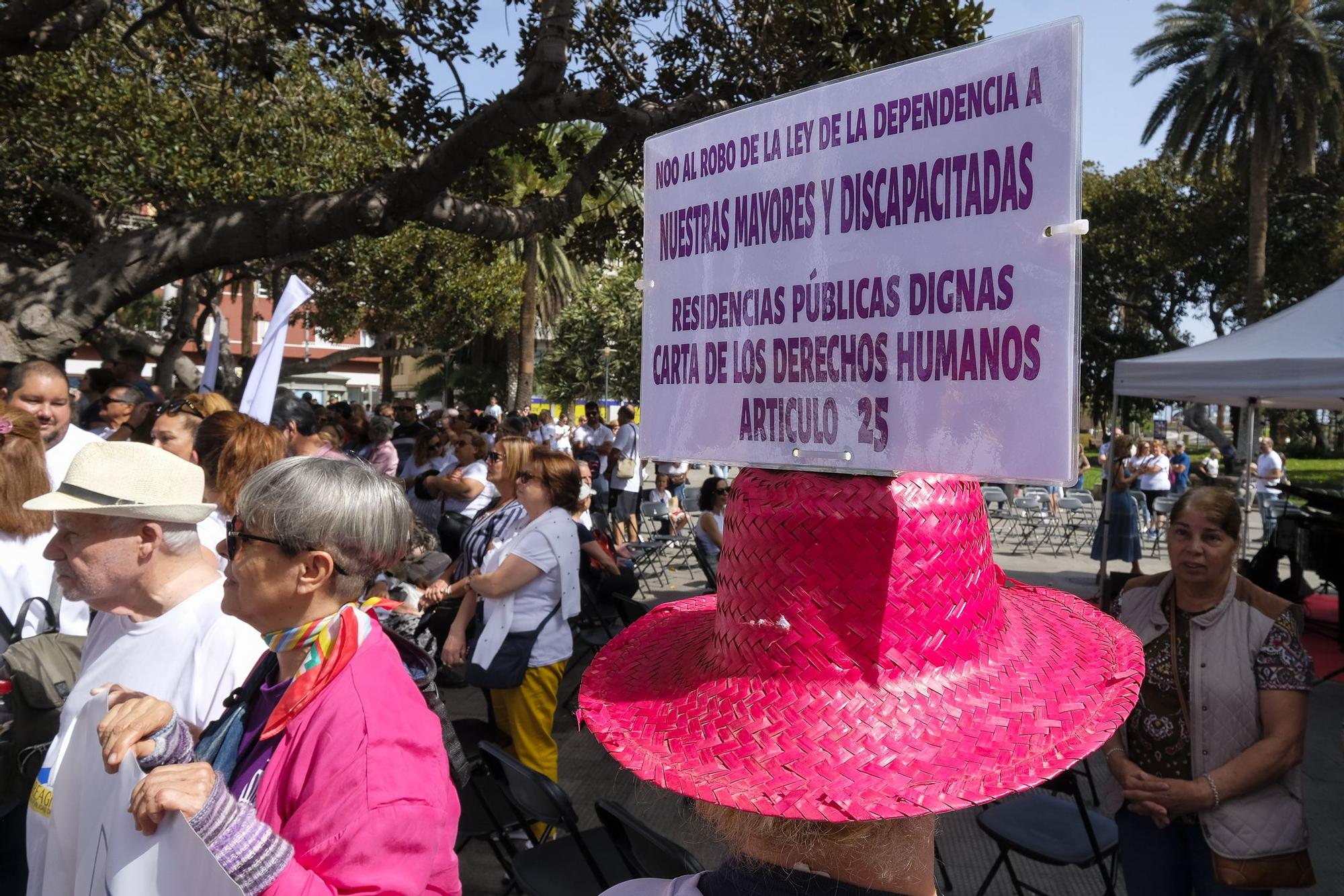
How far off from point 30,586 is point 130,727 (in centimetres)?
195

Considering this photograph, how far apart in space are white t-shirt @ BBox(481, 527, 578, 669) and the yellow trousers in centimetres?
6

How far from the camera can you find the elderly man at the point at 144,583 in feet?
7.18

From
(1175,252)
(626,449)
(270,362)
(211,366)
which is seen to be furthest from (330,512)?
(1175,252)

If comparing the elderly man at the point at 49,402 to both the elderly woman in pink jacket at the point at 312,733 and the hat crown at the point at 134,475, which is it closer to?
the hat crown at the point at 134,475

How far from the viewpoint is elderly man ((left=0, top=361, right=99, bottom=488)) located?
175 inches

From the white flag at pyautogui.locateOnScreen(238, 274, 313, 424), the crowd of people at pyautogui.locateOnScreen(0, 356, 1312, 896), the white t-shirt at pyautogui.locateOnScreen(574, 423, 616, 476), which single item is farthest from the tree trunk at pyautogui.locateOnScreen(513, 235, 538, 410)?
the crowd of people at pyautogui.locateOnScreen(0, 356, 1312, 896)

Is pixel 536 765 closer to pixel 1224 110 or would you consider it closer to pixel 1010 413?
pixel 1010 413

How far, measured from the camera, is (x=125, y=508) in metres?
2.27

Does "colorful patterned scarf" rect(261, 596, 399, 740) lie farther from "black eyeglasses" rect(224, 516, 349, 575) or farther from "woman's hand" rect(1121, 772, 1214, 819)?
"woman's hand" rect(1121, 772, 1214, 819)

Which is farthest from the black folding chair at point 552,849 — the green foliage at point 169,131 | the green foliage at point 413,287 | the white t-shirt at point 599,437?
the green foliage at point 413,287

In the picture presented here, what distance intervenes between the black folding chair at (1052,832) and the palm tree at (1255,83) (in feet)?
80.9

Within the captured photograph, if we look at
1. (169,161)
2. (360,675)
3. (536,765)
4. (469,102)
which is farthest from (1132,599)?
(169,161)

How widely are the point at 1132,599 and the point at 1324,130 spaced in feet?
96.1

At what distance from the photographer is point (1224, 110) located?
1040 inches
